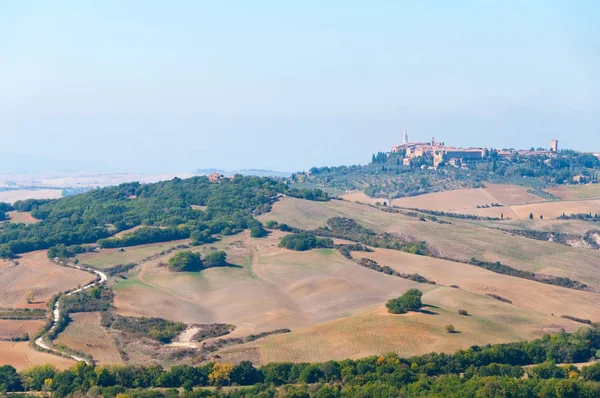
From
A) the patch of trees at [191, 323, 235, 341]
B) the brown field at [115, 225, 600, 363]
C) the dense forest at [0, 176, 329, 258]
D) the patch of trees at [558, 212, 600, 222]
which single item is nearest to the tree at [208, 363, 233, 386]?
the brown field at [115, 225, 600, 363]

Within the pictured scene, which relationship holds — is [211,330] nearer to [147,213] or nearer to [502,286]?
[502,286]

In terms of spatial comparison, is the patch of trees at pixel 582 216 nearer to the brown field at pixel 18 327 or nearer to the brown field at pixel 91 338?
the brown field at pixel 91 338

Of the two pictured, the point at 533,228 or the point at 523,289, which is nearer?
the point at 523,289

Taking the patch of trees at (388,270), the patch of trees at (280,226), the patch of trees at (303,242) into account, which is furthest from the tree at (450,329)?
the patch of trees at (280,226)

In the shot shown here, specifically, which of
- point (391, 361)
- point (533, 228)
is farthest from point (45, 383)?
point (533, 228)

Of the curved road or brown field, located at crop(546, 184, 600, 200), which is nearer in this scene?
the curved road

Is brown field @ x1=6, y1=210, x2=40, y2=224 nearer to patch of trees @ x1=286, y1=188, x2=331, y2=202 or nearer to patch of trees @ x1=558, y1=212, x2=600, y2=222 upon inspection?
patch of trees @ x1=286, y1=188, x2=331, y2=202

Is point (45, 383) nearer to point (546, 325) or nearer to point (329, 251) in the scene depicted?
point (546, 325)
